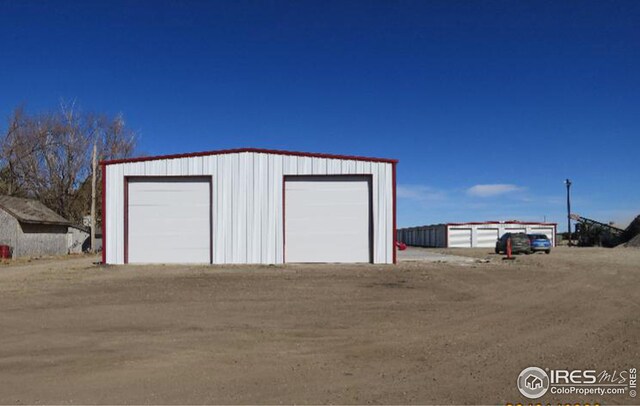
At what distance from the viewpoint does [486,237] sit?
187 feet

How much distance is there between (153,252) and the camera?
21266 mm

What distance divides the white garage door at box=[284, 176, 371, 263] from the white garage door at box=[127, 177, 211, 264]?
3623mm

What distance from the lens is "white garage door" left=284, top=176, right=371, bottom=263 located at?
2128 cm

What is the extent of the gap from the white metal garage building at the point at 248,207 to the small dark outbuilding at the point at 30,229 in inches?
584

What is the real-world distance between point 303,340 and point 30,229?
1261 inches

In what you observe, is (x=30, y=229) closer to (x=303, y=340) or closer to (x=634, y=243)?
(x=303, y=340)

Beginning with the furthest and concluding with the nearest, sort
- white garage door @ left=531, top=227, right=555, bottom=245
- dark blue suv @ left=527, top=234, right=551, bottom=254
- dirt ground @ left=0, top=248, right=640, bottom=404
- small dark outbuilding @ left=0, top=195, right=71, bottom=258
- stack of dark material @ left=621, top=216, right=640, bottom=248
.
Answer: white garage door @ left=531, top=227, right=555, bottom=245 < stack of dark material @ left=621, top=216, right=640, bottom=248 < dark blue suv @ left=527, top=234, right=551, bottom=254 < small dark outbuilding @ left=0, top=195, right=71, bottom=258 < dirt ground @ left=0, top=248, right=640, bottom=404

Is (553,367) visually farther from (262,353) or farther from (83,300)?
(83,300)

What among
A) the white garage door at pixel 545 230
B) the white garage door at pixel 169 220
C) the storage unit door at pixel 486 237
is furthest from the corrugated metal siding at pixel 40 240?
the white garage door at pixel 545 230

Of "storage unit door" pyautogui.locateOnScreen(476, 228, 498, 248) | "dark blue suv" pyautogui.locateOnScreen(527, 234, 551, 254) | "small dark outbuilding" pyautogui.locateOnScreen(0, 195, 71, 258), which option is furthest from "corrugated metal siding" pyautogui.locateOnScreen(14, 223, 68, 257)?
"storage unit door" pyautogui.locateOnScreen(476, 228, 498, 248)

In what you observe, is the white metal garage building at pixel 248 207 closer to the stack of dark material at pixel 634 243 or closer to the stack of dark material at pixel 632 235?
the stack of dark material at pixel 634 243

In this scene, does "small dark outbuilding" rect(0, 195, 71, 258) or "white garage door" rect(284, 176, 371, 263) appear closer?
"white garage door" rect(284, 176, 371, 263)

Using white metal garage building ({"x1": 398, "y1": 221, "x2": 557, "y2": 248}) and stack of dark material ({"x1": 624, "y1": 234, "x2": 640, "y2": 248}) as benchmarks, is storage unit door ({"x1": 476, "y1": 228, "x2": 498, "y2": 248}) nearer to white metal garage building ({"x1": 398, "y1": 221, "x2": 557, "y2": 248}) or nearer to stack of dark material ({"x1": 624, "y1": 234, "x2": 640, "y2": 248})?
white metal garage building ({"x1": 398, "y1": 221, "x2": 557, "y2": 248})

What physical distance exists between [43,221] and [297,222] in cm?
2190
